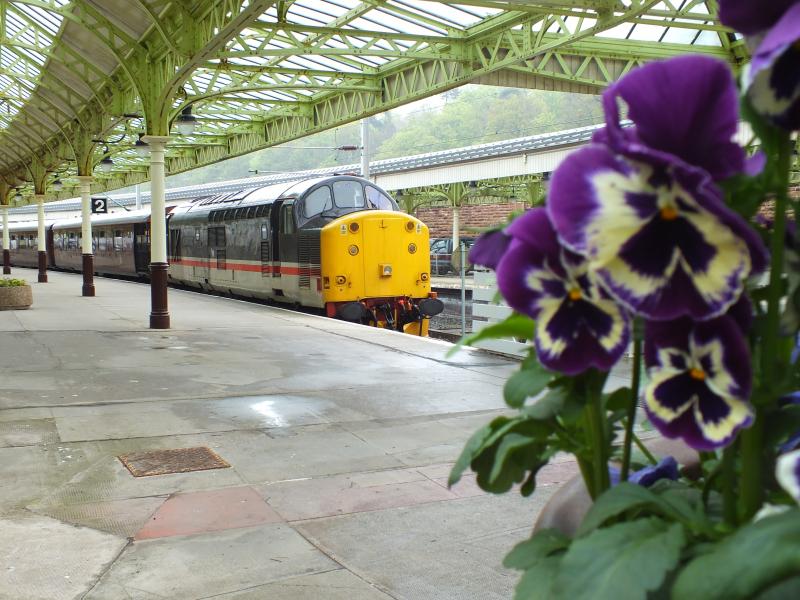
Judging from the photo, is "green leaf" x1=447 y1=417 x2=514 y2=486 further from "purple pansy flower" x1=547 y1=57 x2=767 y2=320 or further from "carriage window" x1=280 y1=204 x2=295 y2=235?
"carriage window" x1=280 y1=204 x2=295 y2=235

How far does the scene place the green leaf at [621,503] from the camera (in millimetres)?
1014

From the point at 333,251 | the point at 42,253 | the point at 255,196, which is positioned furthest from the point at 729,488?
the point at 42,253

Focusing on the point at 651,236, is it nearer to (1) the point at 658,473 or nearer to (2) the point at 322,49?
(1) the point at 658,473

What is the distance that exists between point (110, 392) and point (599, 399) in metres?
8.22

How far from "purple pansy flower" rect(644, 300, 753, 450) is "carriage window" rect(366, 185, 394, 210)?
16.8m

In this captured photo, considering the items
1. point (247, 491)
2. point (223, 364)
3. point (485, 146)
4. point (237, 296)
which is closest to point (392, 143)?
point (485, 146)

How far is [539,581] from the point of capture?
1071 millimetres

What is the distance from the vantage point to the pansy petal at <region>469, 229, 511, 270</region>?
1160mm

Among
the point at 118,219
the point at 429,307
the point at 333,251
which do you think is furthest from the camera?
the point at 118,219

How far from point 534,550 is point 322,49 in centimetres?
1597

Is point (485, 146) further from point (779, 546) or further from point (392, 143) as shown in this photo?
point (392, 143)

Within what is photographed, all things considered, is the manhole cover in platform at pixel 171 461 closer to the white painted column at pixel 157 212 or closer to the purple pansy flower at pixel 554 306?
the purple pansy flower at pixel 554 306

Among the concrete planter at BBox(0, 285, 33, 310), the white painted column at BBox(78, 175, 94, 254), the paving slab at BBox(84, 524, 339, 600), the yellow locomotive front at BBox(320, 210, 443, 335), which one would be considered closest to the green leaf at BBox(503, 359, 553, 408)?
the paving slab at BBox(84, 524, 339, 600)

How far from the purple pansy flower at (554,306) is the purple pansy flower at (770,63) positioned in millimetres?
266
